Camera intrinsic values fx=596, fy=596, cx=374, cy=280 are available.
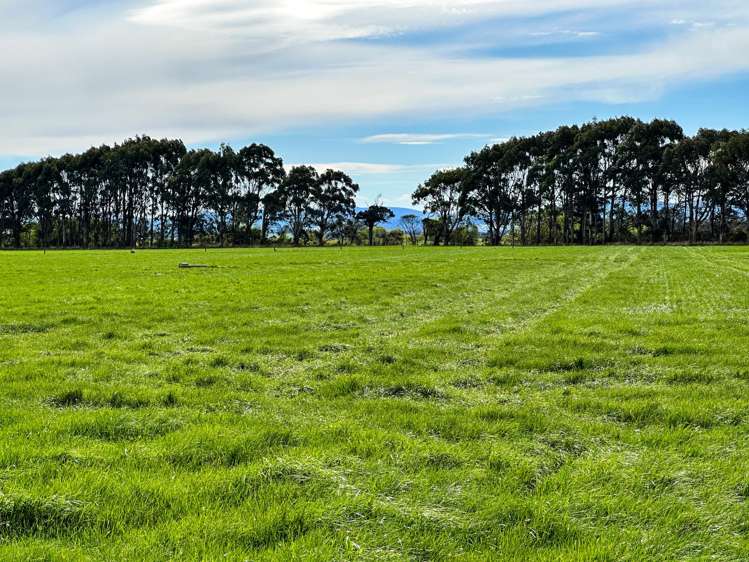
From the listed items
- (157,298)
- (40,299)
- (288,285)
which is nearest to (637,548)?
(157,298)

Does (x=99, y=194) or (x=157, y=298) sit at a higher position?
(x=99, y=194)

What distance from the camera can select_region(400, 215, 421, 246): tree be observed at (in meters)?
128

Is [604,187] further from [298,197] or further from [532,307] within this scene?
[532,307]

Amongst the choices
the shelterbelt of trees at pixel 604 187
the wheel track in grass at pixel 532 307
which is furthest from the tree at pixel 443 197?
the wheel track in grass at pixel 532 307

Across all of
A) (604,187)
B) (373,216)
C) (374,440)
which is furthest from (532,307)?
(373,216)

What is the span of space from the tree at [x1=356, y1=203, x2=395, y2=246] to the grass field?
11266cm

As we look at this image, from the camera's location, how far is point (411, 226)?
130 m

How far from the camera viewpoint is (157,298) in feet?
66.3

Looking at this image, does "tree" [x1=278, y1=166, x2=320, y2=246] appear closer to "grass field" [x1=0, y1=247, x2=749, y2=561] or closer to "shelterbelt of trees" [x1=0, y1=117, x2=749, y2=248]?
"shelterbelt of trees" [x1=0, y1=117, x2=749, y2=248]

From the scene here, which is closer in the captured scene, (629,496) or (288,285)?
(629,496)

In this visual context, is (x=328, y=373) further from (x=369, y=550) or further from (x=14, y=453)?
(x=369, y=550)

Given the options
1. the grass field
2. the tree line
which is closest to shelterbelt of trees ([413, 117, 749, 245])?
the tree line

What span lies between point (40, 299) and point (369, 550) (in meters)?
18.8

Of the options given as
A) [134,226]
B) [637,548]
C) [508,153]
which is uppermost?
[508,153]
